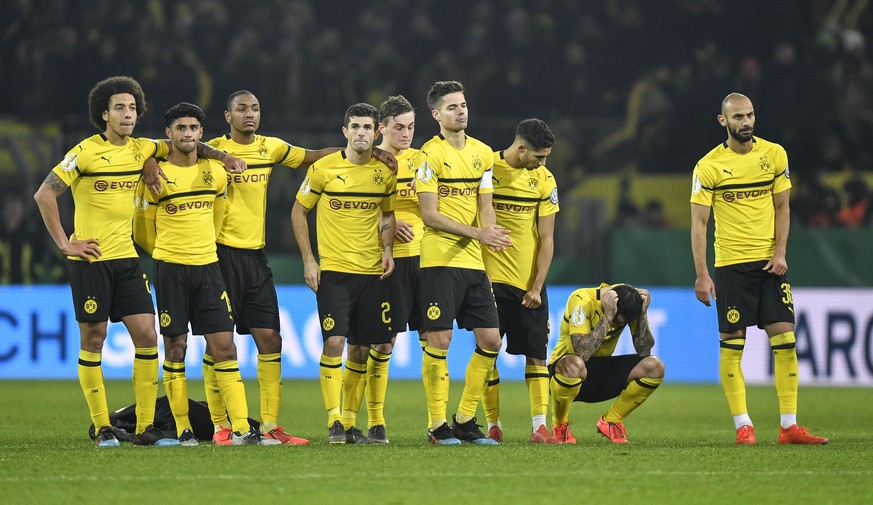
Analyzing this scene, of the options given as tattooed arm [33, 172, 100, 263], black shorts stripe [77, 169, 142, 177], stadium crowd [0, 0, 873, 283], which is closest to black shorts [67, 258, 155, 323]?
tattooed arm [33, 172, 100, 263]

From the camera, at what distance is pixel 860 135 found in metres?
17.3

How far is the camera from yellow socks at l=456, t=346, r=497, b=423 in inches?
302

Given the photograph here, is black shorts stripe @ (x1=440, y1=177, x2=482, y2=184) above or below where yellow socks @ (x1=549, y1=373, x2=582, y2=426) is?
above

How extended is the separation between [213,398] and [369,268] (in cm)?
130

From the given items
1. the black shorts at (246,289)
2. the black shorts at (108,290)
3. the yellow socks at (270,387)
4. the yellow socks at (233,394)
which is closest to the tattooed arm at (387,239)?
the black shorts at (246,289)

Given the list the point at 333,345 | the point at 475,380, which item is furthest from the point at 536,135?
the point at 333,345

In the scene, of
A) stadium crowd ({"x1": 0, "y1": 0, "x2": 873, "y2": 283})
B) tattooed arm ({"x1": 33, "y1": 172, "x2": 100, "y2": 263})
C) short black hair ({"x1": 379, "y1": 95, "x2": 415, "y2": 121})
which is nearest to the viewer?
tattooed arm ({"x1": 33, "y1": 172, "x2": 100, "y2": 263})

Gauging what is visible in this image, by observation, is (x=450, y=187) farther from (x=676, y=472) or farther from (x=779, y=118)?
(x=779, y=118)

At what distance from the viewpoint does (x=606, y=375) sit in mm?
8117

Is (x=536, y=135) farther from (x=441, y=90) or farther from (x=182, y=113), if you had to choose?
(x=182, y=113)

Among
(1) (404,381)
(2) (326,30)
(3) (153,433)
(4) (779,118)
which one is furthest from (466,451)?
(2) (326,30)

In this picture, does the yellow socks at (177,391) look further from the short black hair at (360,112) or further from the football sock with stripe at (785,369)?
the football sock with stripe at (785,369)

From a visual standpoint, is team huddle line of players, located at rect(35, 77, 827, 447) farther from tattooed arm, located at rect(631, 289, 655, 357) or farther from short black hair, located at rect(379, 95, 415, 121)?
short black hair, located at rect(379, 95, 415, 121)

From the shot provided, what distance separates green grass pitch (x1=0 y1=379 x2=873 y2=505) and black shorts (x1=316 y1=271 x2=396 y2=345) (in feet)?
2.38
